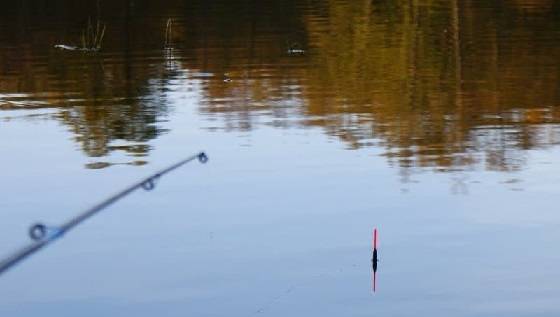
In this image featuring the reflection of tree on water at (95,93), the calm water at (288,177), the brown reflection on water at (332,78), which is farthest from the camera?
the reflection of tree on water at (95,93)

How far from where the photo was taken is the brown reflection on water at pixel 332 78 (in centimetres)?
2377

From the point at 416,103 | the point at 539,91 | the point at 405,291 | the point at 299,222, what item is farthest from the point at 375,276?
the point at 539,91

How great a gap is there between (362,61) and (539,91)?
10102mm

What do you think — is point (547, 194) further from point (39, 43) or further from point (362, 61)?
point (39, 43)

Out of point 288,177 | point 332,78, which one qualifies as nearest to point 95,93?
point 332,78

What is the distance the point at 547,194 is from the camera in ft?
57.1

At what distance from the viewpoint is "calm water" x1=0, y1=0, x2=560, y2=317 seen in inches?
509

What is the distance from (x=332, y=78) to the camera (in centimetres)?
3216

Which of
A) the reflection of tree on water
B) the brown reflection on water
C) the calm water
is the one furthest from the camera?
the reflection of tree on water

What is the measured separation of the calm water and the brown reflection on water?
12 centimetres

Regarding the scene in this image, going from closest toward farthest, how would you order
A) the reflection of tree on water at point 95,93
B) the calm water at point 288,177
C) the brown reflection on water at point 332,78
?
the calm water at point 288,177
the brown reflection on water at point 332,78
the reflection of tree on water at point 95,93

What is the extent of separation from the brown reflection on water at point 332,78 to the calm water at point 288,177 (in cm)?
12

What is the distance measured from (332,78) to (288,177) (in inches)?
519

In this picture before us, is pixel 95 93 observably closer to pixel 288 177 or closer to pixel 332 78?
pixel 332 78
